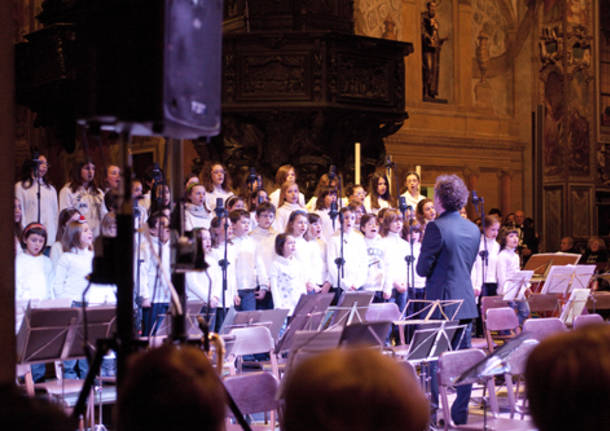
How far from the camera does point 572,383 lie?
1.43m

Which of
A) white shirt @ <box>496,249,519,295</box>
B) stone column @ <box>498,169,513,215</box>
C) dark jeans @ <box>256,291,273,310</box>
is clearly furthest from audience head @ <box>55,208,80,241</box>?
stone column @ <box>498,169,513,215</box>

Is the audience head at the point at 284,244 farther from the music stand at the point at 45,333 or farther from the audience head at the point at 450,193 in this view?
the music stand at the point at 45,333

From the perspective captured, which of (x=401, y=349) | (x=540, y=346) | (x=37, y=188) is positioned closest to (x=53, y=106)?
(x=37, y=188)

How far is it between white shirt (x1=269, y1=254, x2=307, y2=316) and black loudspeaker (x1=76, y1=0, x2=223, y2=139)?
15.1 ft

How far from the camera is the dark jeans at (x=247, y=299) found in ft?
24.8

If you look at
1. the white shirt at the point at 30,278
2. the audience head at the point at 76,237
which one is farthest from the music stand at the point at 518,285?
the white shirt at the point at 30,278

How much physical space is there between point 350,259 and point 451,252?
2681mm

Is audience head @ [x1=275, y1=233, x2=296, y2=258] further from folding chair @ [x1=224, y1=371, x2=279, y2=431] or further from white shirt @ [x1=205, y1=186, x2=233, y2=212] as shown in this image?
folding chair @ [x1=224, y1=371, x2=279, y2=431]

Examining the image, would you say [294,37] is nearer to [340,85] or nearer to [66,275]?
[340,85]

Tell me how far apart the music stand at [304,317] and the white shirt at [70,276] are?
5.91ft

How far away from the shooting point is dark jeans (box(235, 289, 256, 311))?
7570 mm

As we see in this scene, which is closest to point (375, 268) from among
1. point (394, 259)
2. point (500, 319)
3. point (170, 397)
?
point (394, 259)

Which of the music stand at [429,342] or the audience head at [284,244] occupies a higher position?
the audience head at [284,244]

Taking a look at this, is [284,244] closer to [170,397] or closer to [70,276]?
[70,276]
